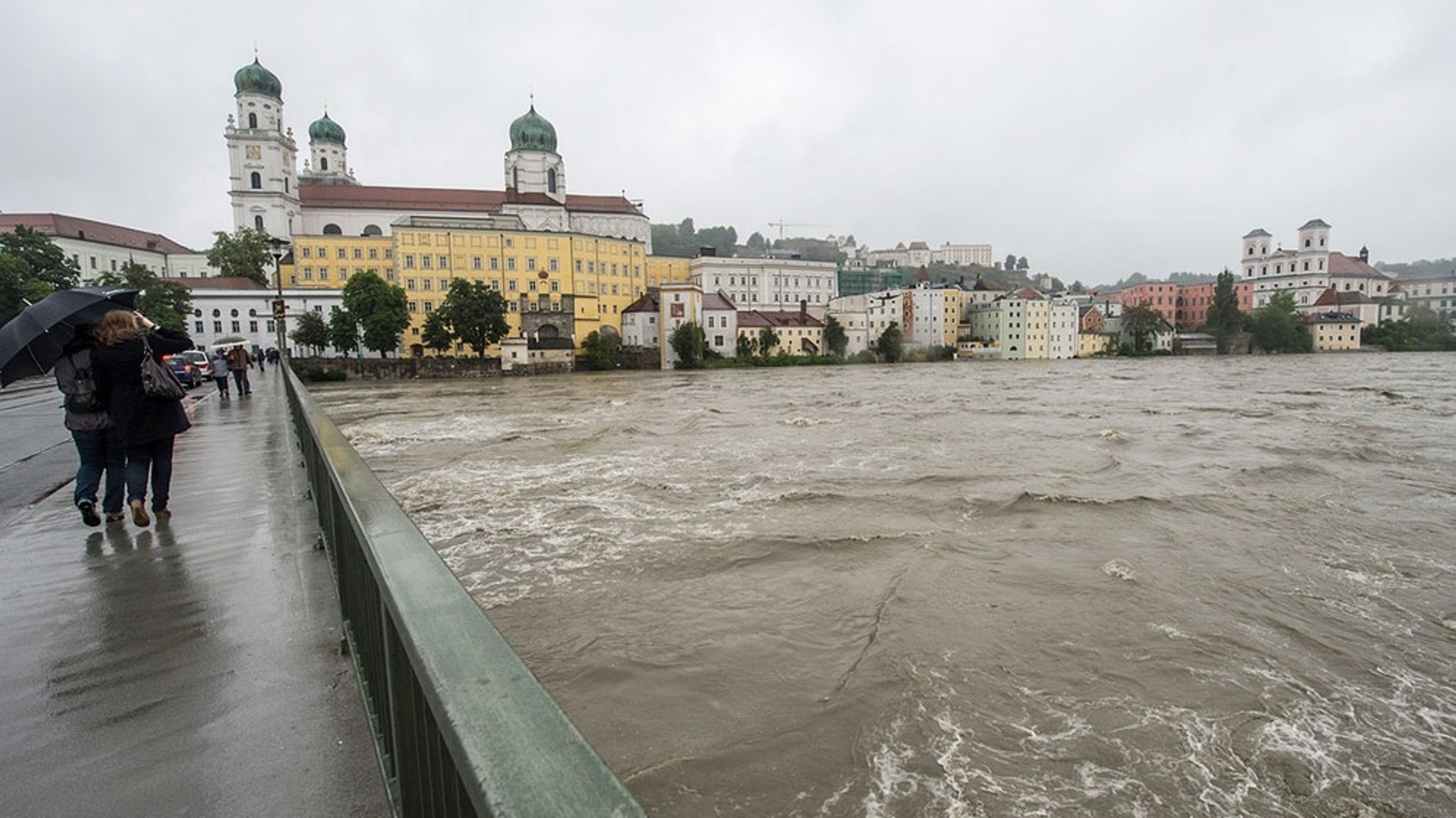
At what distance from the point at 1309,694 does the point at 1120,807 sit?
2.62m

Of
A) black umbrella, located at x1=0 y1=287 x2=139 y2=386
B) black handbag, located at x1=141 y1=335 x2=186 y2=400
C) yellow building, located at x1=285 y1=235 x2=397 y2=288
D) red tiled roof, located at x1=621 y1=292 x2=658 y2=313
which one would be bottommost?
black handbag, located at x1=141 y1=335 x2=186 y2=400

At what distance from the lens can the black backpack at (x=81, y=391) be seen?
19.8 ft

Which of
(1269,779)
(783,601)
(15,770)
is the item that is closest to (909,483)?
(783,601)

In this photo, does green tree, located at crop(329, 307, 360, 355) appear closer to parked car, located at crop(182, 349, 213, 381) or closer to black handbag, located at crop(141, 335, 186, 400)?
parked car, located at crop(182, 349, 213, 381)

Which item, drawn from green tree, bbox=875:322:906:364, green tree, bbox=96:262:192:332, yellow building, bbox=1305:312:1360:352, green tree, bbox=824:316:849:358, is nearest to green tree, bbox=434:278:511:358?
green tree, bbox=96:262:192:332

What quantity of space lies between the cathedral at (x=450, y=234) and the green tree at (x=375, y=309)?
7213 millimetres

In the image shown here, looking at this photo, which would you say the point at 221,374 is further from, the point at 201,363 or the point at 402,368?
the point at 402,368

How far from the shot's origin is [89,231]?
8656 cm

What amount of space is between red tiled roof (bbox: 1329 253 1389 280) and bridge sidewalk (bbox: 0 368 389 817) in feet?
537

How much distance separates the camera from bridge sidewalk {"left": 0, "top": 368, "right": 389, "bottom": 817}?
102 inches

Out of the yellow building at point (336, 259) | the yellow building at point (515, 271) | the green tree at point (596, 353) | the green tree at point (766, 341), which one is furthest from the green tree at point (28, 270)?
the green tree at point (766, 341)

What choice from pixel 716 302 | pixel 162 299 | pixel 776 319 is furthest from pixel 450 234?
pixel 776 319

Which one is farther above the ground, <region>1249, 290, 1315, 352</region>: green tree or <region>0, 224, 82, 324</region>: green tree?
<region>0, 224, 82, 324</region>: green tree

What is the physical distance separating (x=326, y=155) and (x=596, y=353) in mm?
58340
